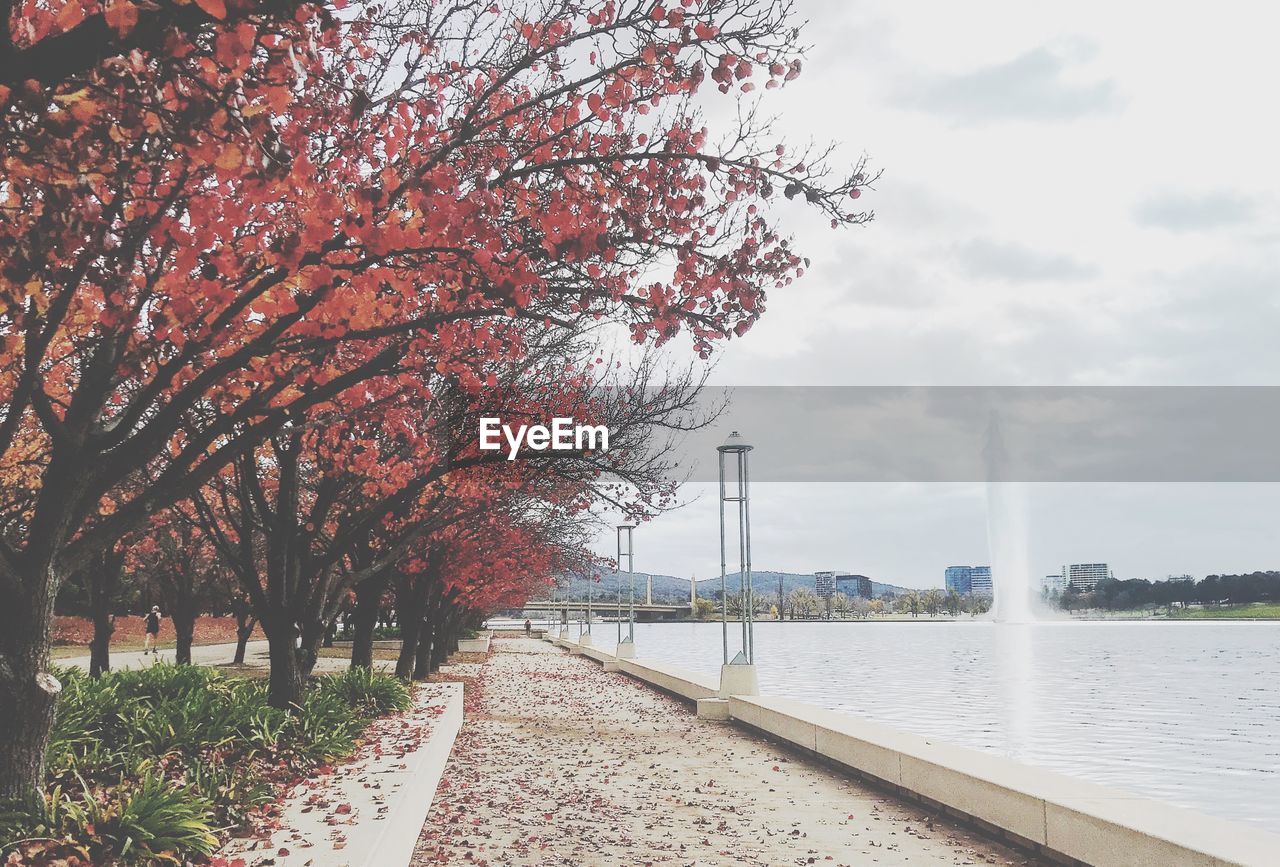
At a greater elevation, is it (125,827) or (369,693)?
(125,827)

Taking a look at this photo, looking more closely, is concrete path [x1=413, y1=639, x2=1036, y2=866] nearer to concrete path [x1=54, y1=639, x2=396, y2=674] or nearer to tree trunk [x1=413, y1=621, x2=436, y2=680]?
tree trunk [x1=413, y1=621, x2=436, y2=680]

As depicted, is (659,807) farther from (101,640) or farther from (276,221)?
(101,640)

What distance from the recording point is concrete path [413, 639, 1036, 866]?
29.3 ft

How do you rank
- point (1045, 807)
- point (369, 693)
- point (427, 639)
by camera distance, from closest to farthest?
1. point (1045, 807)
2. point (369, 693)
3. point (427, 639)

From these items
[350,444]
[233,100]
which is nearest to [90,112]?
[233,100]

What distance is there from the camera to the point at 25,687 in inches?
272

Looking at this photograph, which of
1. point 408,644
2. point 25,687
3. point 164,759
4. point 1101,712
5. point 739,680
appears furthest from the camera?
point 1101,712

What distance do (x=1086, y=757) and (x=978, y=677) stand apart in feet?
93.1

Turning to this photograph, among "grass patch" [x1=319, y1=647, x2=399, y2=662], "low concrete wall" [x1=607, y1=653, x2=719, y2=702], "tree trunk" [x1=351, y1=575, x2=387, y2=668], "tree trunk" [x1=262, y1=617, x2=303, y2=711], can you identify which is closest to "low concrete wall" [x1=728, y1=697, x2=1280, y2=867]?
"tree trunk" [x1=262, y1=617, x2=303, y2=711]

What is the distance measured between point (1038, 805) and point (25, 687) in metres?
8.07

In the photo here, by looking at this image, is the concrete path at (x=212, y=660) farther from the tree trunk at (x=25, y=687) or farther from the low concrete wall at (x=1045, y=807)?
the tree trunk at (x=25, y=687)

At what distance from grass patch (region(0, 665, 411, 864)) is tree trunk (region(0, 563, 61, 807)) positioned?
0.28 m

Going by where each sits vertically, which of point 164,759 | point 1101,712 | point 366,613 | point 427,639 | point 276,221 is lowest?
point 1101,712


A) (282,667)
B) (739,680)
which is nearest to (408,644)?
(739,680)
